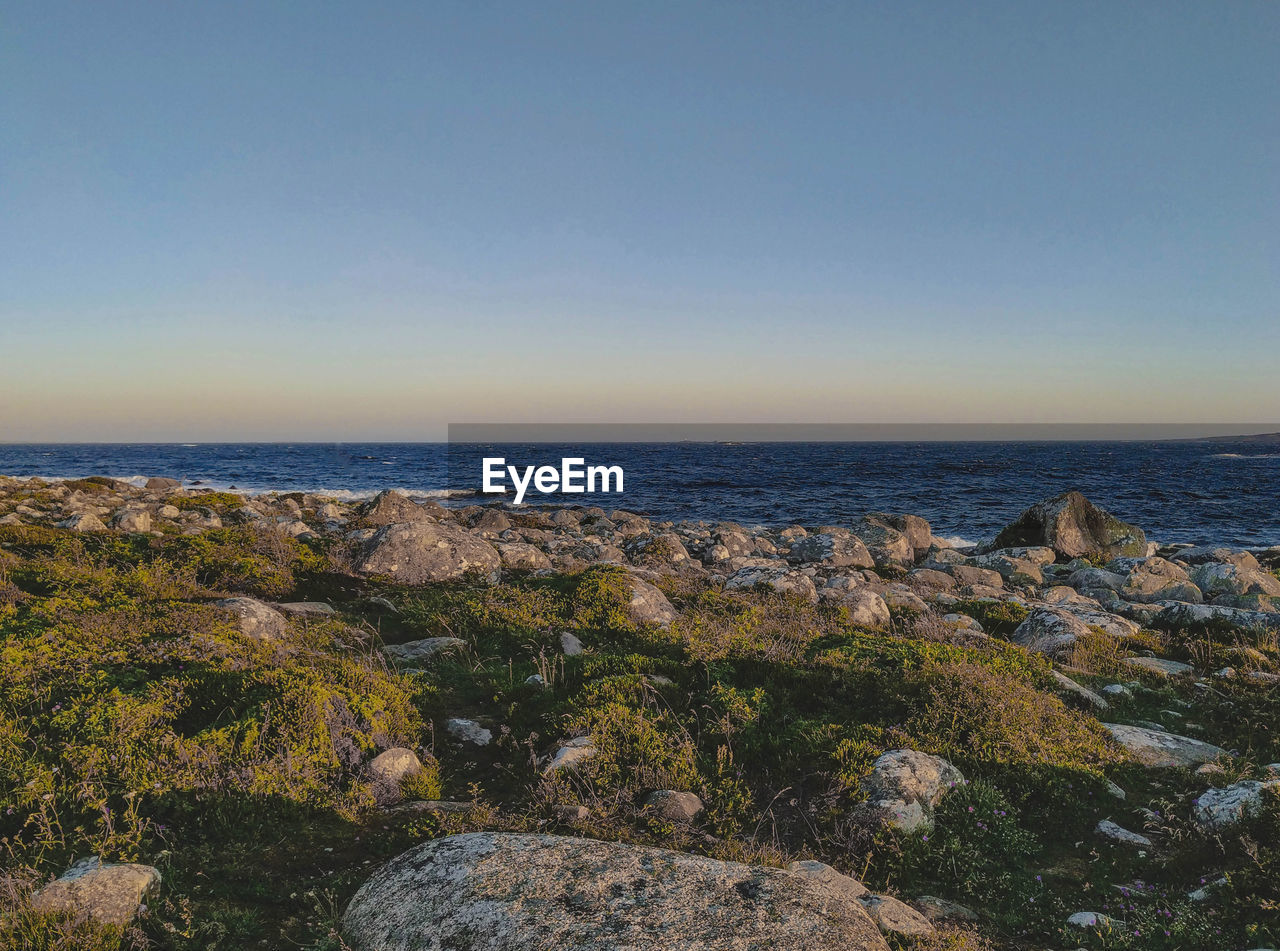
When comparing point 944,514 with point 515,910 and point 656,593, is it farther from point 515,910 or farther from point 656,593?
point 515,910

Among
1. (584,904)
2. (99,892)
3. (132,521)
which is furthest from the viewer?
(132,521)

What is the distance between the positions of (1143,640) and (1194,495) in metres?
48.4

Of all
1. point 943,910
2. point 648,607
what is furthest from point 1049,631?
point 943,910

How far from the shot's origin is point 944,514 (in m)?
41.2

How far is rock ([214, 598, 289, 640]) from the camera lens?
8.50 metres

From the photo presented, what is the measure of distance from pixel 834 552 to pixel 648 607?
14202mm

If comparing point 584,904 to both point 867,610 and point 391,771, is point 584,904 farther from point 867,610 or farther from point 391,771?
point 867,610

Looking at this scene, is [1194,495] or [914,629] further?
[1194,495]

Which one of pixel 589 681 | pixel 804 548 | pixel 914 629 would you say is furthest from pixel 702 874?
pixel 804 548

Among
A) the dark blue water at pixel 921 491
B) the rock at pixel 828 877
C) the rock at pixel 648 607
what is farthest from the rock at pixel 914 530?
the rock at pixel 828 877

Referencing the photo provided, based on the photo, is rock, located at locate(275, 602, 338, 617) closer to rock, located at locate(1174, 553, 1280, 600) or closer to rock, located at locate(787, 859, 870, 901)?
rock, located at locate(787, 859, 870, 901)

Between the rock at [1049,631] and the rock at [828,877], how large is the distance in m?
7.84

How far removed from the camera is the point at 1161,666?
418 inches

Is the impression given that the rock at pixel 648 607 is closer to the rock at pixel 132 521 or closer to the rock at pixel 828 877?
the rock at pixel 828 877
